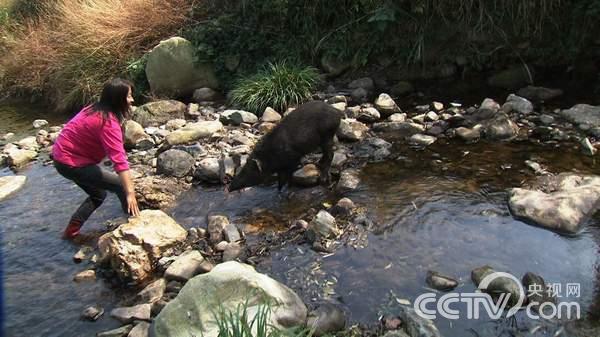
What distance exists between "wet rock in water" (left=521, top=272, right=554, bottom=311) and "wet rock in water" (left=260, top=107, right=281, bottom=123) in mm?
5332

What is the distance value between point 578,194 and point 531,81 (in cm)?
450

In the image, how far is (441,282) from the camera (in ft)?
14.9

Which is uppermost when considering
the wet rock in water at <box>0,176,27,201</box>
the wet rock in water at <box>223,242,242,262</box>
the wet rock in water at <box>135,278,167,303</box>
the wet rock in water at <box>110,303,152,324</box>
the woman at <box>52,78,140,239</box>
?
the woman at <box>52,78,140,239</box>

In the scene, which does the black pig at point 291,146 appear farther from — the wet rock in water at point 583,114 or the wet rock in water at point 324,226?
the wet rock in water at point 583,114

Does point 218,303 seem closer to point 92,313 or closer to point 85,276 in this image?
point 92,313

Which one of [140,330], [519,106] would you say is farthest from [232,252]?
[519,106]

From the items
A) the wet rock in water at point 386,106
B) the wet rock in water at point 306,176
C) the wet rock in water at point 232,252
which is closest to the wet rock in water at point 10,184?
the wet rock in water at point 232,252

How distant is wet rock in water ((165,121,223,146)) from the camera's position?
8383 mm

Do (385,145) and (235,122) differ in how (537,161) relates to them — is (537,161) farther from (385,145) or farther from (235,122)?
(235,122)

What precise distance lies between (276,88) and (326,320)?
599 centimetres

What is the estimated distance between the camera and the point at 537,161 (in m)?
6.65

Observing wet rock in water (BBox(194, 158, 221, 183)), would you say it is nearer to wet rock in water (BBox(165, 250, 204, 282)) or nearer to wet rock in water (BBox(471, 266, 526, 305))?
wet rock in water (BBox(165, 250, 204, 282))

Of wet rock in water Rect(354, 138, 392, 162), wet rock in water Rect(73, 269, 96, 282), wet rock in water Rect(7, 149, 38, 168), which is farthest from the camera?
wet rock in water Rect(7, 149, 38, 168)

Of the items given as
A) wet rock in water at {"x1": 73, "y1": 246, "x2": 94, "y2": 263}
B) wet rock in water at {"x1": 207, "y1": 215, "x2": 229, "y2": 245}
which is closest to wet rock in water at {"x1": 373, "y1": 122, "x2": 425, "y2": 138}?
wet rock in water at {"x1": 207, "y1": 215, "x2": 229, "y2": 245}
